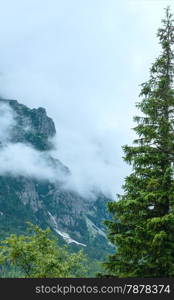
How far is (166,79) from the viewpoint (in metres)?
23.6

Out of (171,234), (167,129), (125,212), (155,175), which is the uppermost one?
(167,129)

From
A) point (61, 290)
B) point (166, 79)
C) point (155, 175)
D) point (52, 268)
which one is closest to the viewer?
Answer: point (61, 290)

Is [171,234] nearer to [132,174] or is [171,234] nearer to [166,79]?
[132,174]

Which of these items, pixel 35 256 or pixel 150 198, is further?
pixel 35 256

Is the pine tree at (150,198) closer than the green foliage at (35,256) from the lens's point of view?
Yes

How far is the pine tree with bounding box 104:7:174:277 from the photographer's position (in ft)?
64.3

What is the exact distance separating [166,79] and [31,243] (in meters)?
15.5

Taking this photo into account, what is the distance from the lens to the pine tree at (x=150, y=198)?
19.6 m

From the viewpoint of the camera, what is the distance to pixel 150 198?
20.3 metres

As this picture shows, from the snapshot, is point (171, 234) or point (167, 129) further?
point (167, 129)

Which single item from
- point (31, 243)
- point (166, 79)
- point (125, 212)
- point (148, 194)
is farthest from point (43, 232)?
point (166, 79)

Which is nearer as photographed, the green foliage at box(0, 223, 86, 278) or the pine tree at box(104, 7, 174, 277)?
the pine tree at box(104, 7, 174, 277)

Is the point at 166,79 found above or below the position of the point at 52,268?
above

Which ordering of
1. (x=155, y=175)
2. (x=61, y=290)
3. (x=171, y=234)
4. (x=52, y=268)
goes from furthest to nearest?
(x=52, y=268) → (x=155, y=175) → (x=171, y=234) → (x=61, y=290)
